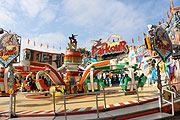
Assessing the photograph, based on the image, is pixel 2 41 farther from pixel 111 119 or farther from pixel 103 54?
pixel 103 54

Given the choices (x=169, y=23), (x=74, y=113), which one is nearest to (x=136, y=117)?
(x=74, y=113)

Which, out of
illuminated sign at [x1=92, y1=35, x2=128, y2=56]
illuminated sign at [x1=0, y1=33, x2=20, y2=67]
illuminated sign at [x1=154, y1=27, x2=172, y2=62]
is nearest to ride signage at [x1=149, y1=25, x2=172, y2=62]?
illuminated sign at [x1=154, y1=27, x2=172, y2=62]

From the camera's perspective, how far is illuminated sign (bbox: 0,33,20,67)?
547cm

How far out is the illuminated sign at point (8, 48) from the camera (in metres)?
5.47

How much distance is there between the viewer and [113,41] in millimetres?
26469

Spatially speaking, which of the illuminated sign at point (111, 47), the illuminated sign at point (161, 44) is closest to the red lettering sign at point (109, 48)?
the illuminated sign at point (111, 47)

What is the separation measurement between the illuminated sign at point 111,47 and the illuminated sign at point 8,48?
20.5m

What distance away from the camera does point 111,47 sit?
26.2 m

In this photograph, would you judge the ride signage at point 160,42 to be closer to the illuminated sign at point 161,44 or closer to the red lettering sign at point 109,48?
the illuminated sign at point 161,44

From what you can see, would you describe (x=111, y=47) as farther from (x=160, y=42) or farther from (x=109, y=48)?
(x=160, y=42)

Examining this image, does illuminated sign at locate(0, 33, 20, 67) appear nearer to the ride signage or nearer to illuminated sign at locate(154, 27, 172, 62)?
the ride signage

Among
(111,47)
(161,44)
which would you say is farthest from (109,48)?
(161,44)

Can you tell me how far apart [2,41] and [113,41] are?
22.8m

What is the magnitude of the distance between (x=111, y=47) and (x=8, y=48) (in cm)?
2229
